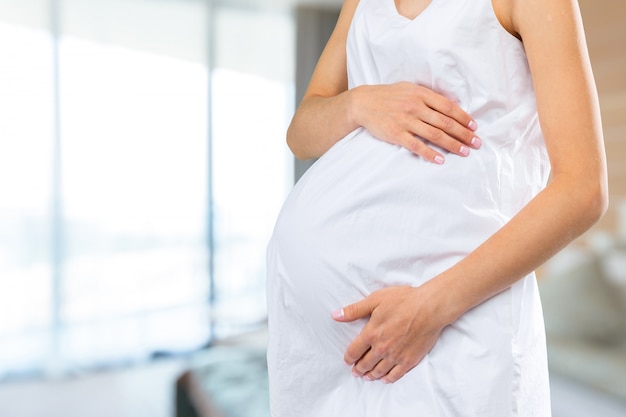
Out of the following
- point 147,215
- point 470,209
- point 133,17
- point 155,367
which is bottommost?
point 155,367

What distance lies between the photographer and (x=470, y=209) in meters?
0.80

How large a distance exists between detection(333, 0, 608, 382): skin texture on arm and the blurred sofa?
82.7 inches

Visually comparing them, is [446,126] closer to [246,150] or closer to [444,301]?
[444,301]

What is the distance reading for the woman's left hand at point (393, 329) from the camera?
2.47 feet

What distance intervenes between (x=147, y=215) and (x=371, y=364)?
401 cm

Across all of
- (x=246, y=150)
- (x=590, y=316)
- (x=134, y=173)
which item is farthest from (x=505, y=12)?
(x=246, y=150)

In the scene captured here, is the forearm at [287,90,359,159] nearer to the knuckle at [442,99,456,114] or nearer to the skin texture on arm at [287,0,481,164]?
the skin texture on arm at [287,0,481,164]

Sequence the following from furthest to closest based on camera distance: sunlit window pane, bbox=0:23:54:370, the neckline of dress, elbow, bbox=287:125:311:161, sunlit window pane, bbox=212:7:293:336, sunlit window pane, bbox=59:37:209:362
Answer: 1. sunlit window pane, bbox=212:7:293:336
2. sunlit window pane, bbox=59:37:209:362
3. sunlit window pane, bbox=0:23:54:370
4. elbow, bbox=287:125:311:161
5. the neckline of dress

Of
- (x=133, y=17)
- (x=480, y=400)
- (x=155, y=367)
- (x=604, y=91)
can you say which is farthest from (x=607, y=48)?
(x=155, y=367)

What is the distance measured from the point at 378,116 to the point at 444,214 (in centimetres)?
14

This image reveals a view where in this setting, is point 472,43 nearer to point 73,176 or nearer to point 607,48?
point 607,48

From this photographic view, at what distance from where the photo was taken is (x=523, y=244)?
2.40 ft

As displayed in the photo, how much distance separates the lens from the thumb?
793 millimetres

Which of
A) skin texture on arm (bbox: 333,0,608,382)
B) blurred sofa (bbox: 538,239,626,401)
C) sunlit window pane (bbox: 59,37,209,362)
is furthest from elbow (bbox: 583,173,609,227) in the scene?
sunlit window pane (bbox: 59,37,209,362)
